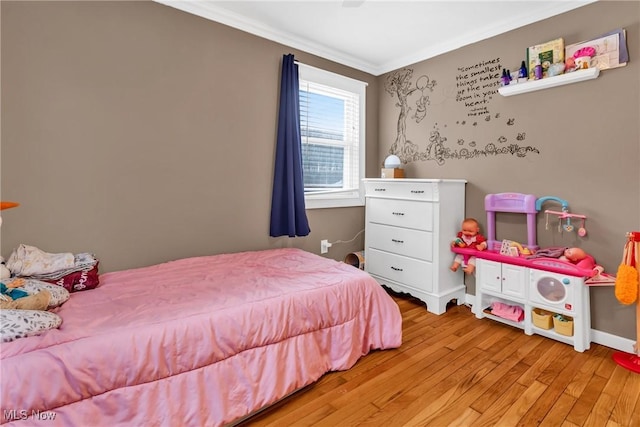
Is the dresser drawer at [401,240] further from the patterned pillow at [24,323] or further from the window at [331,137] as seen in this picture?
the patterned pillow at [24,323]

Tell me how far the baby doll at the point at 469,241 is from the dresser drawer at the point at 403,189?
416 millimetres

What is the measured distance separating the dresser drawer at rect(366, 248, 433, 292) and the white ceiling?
1.99 metres

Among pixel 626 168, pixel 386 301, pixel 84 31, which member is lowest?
pixel 386 301

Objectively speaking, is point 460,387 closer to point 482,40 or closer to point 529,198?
point 529,198

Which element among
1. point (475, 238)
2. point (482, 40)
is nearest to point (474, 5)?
point (482, 40)

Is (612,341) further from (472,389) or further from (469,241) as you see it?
(472,389)

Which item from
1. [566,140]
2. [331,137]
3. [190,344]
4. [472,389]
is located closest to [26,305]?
[190,344]

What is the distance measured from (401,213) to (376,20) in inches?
64.2

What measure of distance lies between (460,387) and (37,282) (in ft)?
7.33

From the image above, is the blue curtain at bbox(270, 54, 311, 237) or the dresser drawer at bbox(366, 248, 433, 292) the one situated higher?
the blue curtain at bbox(270, 54, 311, 237)

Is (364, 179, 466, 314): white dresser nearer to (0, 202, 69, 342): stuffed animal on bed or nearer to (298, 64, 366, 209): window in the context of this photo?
(298, 64, 366, 209): window

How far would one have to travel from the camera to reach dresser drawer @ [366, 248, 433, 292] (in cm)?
280

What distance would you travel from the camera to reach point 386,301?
83.6 inches

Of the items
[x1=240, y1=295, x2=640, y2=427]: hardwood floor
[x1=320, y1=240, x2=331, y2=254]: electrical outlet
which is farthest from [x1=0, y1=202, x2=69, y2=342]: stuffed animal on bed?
[x1=320, y1=240, x2=331, y2=254]: electrical outlet
